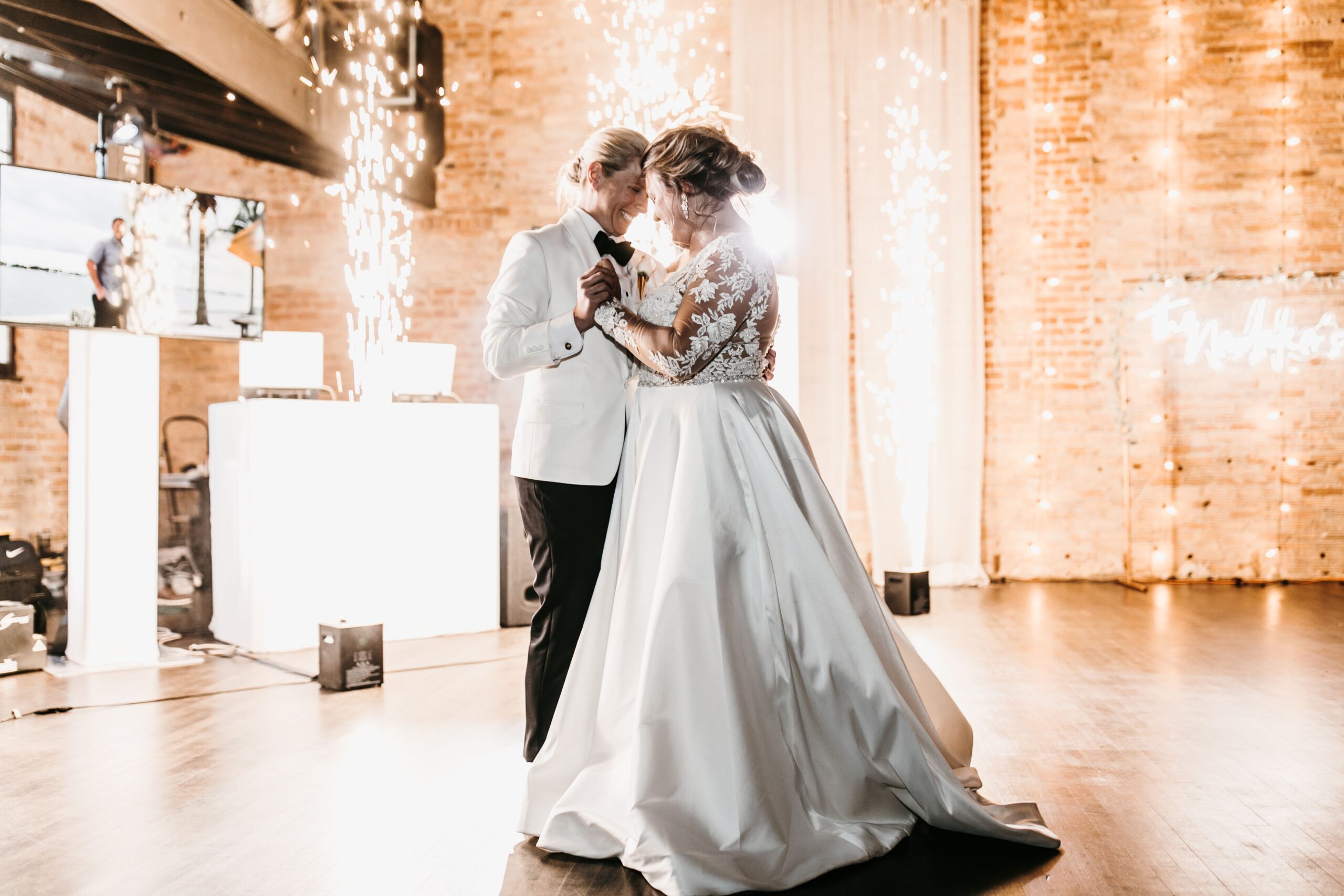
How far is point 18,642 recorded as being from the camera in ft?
12.8

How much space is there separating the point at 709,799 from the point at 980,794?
898mm

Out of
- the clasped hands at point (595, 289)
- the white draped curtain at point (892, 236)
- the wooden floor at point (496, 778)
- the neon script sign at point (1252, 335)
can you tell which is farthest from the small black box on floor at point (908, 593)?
the clasped hands at point (595, 289)

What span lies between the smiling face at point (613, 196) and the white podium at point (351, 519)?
2.36 m

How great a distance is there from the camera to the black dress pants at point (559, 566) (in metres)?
2.35

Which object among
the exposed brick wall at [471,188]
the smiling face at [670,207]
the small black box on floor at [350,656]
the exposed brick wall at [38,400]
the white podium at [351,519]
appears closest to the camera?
the smiling face at [670,207]

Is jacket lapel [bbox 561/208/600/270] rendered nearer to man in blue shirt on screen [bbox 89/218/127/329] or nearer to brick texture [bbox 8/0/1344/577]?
man in blue shirt on screen [bbox 89/218/127/329]

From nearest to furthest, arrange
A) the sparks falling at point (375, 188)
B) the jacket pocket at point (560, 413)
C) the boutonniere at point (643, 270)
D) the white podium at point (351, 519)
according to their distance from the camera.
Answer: the jacket pocket at point (560, 413) → the boutonniere at point (643, 270) → the white podium at point (351, 519) → the sparks falling at point (375, 188)

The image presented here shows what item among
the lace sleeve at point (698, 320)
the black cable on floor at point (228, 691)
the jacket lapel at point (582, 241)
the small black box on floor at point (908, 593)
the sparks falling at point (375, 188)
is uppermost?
the sparks falling at point (375, 188)

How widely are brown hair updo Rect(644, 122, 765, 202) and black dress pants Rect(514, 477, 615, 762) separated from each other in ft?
2.36

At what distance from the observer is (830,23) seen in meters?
6.38

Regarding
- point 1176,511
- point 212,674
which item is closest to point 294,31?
point 212,674

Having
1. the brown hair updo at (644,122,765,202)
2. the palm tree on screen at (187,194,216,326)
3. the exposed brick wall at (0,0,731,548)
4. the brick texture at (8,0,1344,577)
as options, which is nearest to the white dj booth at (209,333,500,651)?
the palm tree on screen at (187,194,216,326)

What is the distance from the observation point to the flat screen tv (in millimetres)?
3723

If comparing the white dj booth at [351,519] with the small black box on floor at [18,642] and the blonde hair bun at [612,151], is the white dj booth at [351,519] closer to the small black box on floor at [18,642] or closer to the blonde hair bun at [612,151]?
the small black box on floor at [18,642]
